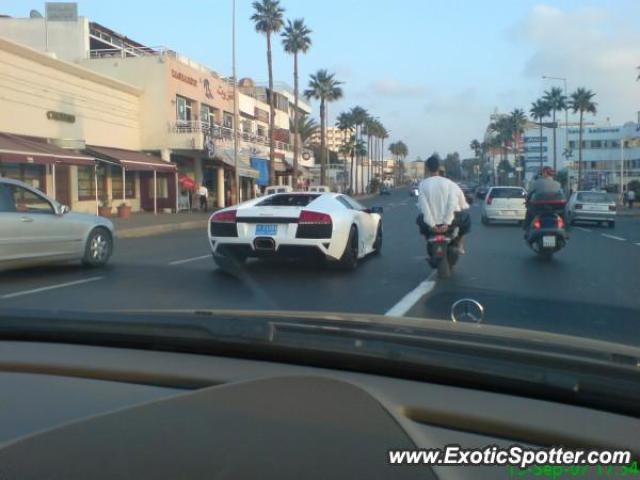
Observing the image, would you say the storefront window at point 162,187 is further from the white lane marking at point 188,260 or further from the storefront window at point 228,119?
the white lane marking at point 188,260

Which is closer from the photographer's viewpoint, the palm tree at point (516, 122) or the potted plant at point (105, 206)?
the potted plant at point (105, 206)

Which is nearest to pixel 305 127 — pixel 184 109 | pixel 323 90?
pixel 323 90

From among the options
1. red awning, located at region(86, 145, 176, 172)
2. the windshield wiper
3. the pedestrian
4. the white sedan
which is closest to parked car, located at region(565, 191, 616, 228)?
the white sedan

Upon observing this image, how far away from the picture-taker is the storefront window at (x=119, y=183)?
3288 cm

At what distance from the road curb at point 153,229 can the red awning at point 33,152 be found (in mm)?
4098

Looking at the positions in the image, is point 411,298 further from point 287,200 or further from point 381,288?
point 287,200

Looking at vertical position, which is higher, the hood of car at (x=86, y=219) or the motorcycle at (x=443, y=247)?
the hood of car at (x=86, y=219)

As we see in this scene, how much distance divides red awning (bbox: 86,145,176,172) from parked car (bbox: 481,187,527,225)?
1572cm

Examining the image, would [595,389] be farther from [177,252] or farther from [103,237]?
[177,252]

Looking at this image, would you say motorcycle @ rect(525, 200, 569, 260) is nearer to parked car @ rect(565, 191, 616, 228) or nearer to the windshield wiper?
the windshield wiper

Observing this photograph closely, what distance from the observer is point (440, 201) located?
29.9ft

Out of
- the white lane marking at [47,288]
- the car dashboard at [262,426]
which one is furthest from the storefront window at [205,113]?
the car dashboard at [262,426]

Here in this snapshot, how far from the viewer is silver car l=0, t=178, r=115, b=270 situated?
9.31 m

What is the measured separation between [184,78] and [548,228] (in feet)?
95.6
